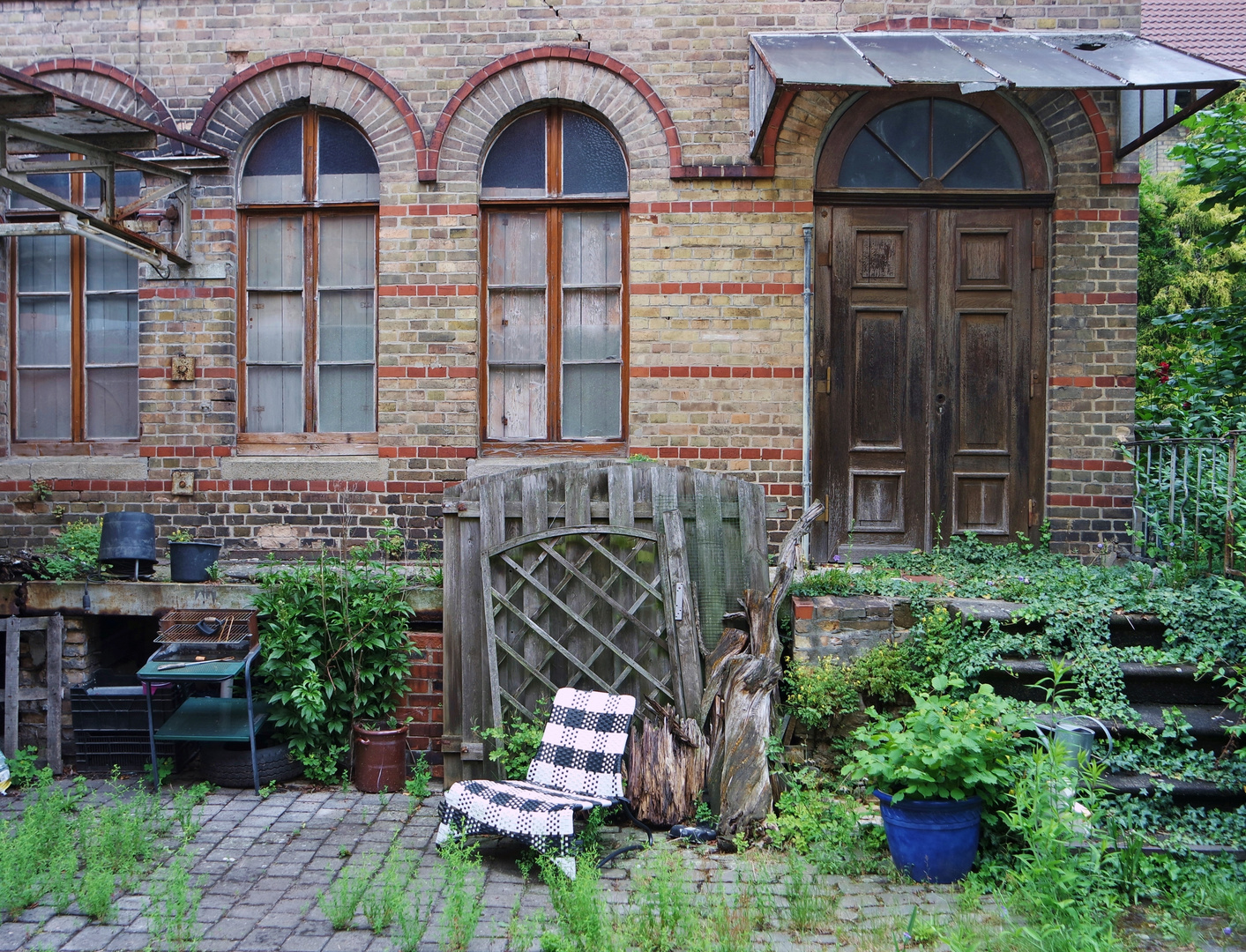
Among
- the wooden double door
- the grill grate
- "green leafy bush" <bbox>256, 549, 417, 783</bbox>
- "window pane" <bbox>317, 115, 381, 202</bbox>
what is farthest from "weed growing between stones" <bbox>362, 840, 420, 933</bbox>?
"window pane" <bbox>317, 115, 381, 202</bbox>

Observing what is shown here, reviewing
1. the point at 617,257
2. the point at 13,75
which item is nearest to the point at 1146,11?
the point at 617,257

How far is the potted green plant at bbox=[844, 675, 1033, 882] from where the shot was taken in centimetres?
430

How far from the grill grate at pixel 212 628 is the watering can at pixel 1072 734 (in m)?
4.38

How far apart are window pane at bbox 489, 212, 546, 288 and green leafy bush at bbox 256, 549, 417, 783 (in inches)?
113

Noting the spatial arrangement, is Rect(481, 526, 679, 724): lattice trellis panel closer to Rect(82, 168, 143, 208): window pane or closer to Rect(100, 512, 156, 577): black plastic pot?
Rect(100, 512, 156, 577): black plastic pot

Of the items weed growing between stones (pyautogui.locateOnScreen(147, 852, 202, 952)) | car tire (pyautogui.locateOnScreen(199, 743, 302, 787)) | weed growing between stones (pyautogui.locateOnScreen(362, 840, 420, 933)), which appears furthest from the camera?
car tire (pyautogui.locateOnScreen(199, 743, 302, 787))

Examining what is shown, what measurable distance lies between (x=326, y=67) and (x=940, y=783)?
22.1 ft

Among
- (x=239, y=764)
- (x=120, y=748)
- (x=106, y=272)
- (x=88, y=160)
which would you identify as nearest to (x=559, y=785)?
(x=239, y=764)

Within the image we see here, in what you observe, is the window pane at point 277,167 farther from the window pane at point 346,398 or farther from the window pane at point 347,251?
the window pane at point 346,398

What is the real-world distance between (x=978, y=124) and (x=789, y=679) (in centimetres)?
465

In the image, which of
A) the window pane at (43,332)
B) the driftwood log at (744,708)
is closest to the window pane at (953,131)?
the driftwood log at (744,708)

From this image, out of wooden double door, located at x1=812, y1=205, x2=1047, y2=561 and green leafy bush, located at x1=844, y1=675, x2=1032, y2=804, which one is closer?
green leafy bush, located at x1=844, y1=675, x2=1032, y2=804

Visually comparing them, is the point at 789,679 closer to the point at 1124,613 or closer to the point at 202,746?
the point at 1124,613

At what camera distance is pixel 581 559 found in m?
5.58
